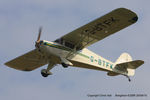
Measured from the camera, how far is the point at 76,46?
18.0 m

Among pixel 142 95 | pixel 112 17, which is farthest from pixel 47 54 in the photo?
pixel 142 95

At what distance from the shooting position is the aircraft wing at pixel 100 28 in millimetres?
16281

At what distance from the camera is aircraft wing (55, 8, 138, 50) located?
53.4 ft

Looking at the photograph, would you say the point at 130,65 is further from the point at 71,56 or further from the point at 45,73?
the point at 45,73

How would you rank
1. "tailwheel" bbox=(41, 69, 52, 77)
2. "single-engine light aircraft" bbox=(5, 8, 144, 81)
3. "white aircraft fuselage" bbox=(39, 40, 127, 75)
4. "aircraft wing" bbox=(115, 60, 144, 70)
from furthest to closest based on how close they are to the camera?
"aircraft wing" bbox=(115, 60, 144, 70)
"tailwheel" bbox=(41, 69, 52, 77)
"white aircraft fuselage" bbox=(39, 40, 127, 75)
"single-engine light aircraft" bbox=(5, 8, 144, 81)

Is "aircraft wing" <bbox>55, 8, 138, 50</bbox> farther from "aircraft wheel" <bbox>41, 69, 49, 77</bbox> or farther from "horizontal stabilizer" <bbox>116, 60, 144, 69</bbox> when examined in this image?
"horizontal stabilizer" <bbox>116, 60, 144, 69</bbox>

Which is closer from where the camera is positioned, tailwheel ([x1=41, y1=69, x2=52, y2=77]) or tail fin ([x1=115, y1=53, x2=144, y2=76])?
tailwheel ([x1=41, y1=69, x2=52, y2=77])

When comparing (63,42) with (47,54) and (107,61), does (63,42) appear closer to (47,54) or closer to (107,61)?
(47,54)

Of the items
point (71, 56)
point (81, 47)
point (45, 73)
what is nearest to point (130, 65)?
point (81, 47)

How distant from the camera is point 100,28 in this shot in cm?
1723

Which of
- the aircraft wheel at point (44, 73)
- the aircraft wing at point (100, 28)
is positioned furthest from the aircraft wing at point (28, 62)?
the aircraft wing at point (100, 28)

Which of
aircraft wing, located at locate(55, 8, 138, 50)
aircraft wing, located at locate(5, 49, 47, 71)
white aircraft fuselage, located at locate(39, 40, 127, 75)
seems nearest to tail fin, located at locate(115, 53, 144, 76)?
white aircraft fuselage, located at locate(39, 40, 127, 75)

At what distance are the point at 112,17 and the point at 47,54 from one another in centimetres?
366

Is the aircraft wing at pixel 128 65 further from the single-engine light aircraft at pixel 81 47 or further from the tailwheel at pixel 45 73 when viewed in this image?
the tailwheel at pixel 45 73
